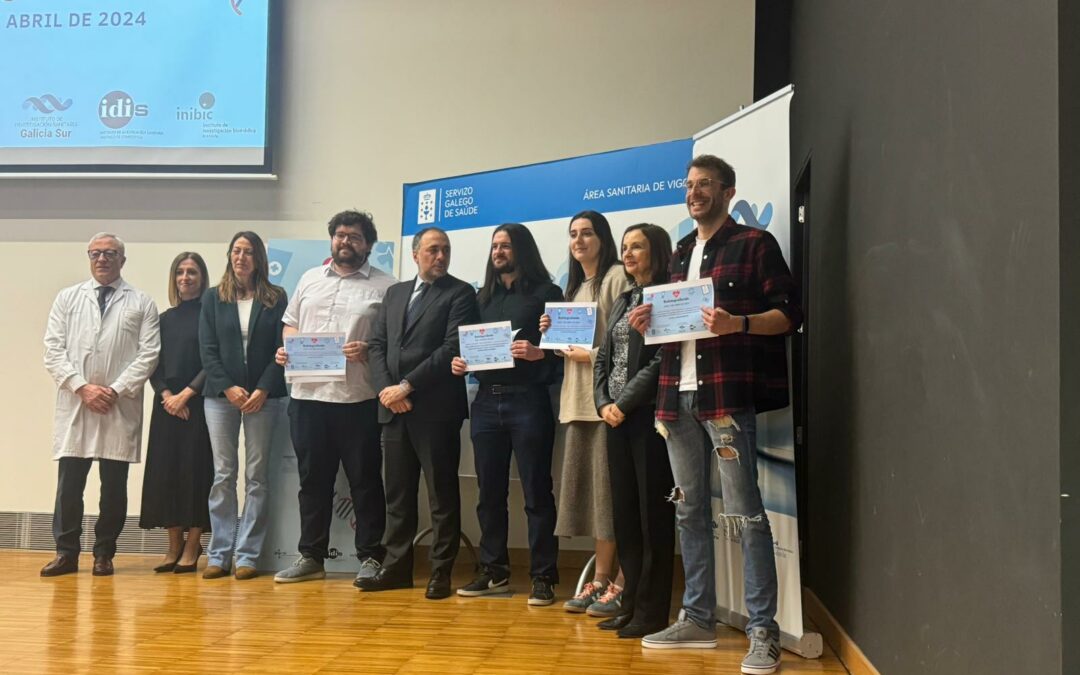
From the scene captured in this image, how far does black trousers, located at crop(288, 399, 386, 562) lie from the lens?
4477mm

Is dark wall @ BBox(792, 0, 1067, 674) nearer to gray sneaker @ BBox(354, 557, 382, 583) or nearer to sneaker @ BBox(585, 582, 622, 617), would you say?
sneaker @ BBox(585, 582, 622, 617)

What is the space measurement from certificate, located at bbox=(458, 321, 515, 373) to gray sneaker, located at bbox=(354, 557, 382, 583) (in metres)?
1.04

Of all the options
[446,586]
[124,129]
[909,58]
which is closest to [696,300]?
[909,58]

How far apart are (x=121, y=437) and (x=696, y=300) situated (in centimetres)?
320

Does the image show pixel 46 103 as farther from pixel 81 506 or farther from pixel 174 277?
pixel 81 506

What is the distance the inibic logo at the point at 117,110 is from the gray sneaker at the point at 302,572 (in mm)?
2937

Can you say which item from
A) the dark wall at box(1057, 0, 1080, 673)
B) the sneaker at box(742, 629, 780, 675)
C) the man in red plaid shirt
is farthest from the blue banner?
the dark wall at box(1057, 0, 1080, 673)

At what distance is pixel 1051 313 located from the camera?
1.35 metres

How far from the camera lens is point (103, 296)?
5.00 meters

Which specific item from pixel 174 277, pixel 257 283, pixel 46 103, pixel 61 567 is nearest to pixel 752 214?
pixel 257 283

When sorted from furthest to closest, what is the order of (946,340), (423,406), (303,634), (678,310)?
(423,406), (303,634), (678,310), (946,340)

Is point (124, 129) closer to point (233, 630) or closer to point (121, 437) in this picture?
point (121, 437)

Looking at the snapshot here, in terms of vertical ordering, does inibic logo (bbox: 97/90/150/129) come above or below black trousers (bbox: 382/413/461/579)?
above

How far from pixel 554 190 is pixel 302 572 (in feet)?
6.97
